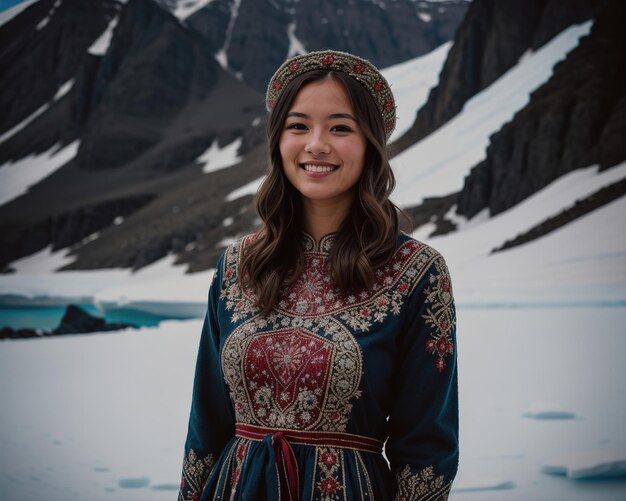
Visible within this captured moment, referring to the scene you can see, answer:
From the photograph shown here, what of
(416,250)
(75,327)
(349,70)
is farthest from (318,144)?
(75,327)

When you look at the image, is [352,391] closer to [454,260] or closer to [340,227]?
[340,227]

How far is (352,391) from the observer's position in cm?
116

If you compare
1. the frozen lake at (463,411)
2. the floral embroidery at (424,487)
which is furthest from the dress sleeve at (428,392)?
the frozen lake at (463,411)

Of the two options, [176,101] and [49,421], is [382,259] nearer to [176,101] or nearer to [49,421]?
[49,421]

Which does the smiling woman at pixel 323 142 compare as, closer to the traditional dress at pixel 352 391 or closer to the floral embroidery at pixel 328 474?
the traditional dress at pixel 352 391

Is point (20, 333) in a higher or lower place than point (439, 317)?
higher

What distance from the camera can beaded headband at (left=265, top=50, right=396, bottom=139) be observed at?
4.01 feet

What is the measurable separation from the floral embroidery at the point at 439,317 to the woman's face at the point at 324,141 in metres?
0.25

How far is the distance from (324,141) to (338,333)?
34 cm

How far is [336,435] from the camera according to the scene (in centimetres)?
119

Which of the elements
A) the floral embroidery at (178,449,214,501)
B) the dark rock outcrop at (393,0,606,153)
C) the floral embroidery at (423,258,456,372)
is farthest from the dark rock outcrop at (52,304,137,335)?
the dark rock outcrop at (393,0,606,153)

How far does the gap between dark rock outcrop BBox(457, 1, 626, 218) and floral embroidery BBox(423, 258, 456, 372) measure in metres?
14.5

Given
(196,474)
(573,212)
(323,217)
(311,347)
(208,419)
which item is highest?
(573,212)

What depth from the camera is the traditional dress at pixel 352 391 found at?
116cm
